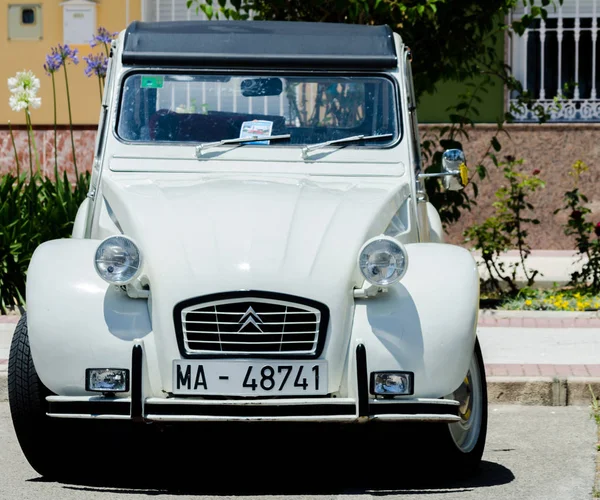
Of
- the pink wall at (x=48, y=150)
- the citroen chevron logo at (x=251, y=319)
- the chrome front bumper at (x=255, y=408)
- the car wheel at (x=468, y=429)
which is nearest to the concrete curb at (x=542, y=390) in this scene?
the car wheel at (x=468, y=429)

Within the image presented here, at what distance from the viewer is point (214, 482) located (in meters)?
5.84

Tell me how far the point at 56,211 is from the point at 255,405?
6.37m

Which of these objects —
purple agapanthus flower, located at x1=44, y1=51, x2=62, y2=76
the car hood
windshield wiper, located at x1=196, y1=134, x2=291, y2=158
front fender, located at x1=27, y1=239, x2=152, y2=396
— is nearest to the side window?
the car hood

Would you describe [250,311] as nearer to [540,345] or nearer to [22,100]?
[540,345]

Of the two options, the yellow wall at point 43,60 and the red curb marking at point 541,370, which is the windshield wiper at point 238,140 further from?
the yellow wall at point 43,60

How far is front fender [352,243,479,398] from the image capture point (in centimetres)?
546

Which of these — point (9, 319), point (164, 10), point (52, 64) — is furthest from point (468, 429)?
point (164, 10)

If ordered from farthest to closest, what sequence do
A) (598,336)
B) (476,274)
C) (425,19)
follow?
(425,19)
(598,336)
(476,274)

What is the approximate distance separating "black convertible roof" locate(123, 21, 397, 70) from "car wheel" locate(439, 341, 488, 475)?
1.81 m

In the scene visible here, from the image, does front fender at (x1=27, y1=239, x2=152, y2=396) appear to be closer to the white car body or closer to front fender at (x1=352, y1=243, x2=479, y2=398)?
the white car body

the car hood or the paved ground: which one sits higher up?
the car hood

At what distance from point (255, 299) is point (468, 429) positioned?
133 centimetres

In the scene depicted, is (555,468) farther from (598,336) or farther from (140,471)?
(598,336)

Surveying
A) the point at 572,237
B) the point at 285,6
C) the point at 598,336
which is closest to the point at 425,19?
the point at 285,6
